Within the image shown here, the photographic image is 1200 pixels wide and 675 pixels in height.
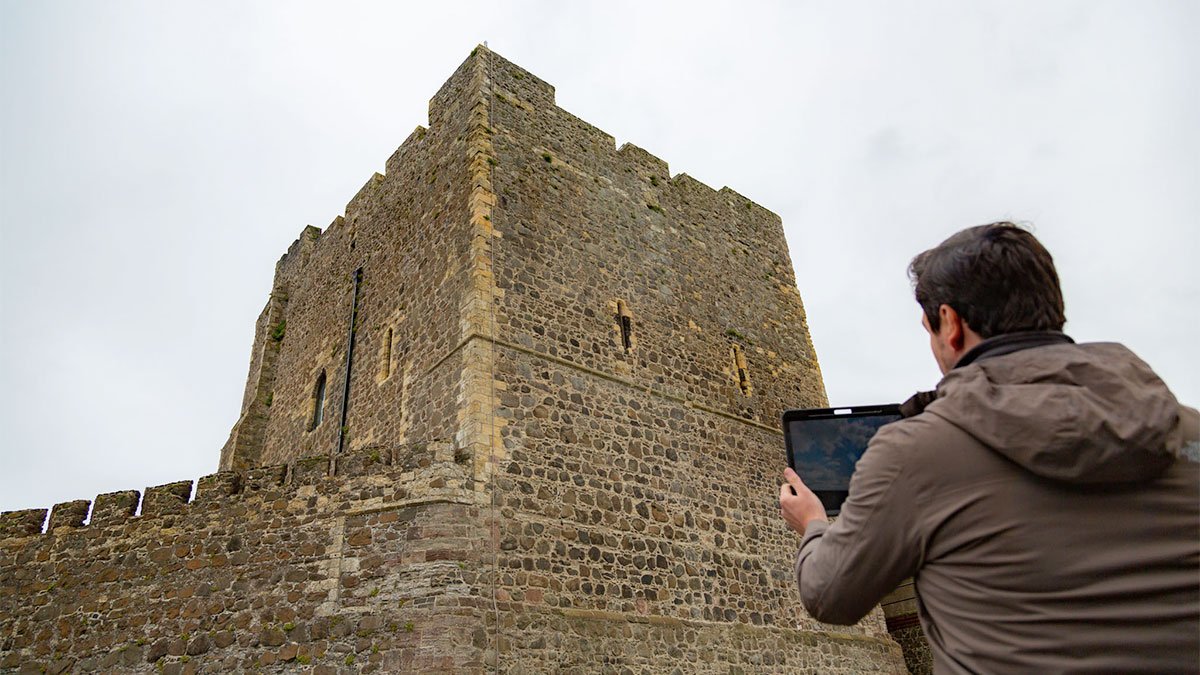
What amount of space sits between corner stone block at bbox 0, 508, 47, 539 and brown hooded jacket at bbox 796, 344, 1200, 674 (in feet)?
32.1

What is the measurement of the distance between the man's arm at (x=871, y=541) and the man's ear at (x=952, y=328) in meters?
0.34

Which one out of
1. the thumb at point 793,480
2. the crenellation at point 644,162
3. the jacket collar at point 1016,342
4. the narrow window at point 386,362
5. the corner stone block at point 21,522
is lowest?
the thumb at point 793,480

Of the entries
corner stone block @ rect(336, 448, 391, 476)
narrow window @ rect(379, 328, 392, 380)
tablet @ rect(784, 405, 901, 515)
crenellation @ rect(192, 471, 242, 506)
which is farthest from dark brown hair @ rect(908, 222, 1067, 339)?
narrow window @ rect(379, 328, 392, 380)

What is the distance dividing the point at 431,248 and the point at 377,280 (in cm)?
210

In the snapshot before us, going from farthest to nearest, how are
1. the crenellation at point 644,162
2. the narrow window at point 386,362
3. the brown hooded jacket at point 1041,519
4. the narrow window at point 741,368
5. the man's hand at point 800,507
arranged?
1. the crenellation at point 644,162
2. the narrow window at point 741,368
3. the narrow window at point 386,362
4. the man's hand at point 800,507
5. the brown hooded jacket at point 1041,519

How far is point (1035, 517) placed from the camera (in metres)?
1.38

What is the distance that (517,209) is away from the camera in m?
10.8

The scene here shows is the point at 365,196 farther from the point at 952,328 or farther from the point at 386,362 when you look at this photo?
the point at 952,328

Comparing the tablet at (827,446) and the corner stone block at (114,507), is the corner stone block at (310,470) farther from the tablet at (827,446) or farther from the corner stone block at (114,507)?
the tablet at (827,446)

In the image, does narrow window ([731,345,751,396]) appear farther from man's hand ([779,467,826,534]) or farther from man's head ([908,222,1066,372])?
man's head ([908,222,1066,372])

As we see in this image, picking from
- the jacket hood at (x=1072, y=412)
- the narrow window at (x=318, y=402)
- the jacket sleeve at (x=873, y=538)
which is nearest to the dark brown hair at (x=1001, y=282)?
the jacket hood at (x=1072, y=412)

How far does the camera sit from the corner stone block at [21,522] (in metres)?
8.23

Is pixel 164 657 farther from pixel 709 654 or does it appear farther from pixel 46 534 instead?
pixel 709 654

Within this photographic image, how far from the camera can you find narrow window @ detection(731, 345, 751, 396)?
1267 centimetres
